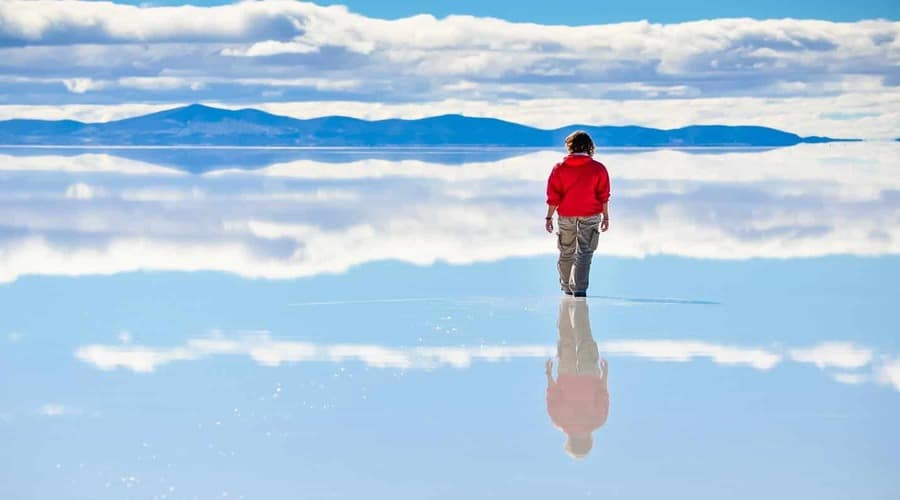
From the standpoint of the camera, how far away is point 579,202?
428 inches

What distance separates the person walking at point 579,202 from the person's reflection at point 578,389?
57.3 inches

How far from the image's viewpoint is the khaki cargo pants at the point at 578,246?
10867 mm

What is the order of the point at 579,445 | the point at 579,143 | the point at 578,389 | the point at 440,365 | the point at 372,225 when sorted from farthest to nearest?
the point at 372,225
the point at 579,143
the point at 440,365
the point at 578,389
the point at 579,445

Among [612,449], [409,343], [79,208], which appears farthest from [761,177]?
[612,449]

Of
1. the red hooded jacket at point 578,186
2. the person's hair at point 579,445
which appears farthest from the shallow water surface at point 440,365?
the red hooded jacket at point 578,186

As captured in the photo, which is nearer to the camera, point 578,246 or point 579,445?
point 579,445

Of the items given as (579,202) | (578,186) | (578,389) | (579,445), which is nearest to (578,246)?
(579,202)

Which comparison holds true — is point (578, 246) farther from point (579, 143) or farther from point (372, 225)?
point (372, 225)

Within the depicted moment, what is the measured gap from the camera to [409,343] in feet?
27.8

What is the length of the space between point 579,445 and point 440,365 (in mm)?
2014

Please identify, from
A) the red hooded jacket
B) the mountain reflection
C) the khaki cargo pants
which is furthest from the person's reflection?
the mountain reflection

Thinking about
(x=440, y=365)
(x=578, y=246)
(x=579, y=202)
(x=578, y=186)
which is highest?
(x=578, y=186)

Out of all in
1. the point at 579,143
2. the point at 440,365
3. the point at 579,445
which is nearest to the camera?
the point at 579,445

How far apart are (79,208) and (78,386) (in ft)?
50.3
